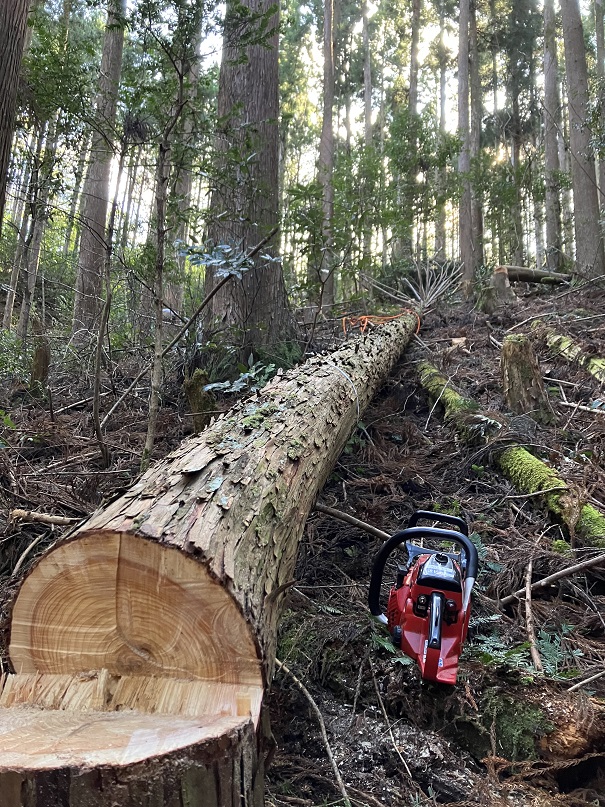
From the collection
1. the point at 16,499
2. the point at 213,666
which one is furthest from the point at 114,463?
the point at 213,666

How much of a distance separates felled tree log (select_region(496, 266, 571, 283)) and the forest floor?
192 inches

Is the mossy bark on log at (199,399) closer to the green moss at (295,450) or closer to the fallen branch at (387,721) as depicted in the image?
the green moss at (295,450)

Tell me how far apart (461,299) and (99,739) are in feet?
35.4

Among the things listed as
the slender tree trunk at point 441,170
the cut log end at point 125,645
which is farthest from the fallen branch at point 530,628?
the slender tree trunk at point 441,170

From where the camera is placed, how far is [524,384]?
15.5 feet

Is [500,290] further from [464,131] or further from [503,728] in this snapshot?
[503,728]

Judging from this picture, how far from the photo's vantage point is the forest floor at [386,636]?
5.94 ft

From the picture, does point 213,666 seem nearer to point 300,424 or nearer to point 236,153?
point 300,424

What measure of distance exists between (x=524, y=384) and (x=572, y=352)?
4.95 ft

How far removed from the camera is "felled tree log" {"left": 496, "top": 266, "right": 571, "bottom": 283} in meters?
9.78

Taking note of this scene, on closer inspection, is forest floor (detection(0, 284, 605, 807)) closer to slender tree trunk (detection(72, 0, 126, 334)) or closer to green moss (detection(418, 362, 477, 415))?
green moss (detection(418, 362, 477, 415))

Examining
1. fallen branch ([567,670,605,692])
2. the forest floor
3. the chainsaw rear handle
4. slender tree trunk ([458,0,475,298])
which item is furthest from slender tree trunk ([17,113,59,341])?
slender tree trunk ([458,0,475,298])

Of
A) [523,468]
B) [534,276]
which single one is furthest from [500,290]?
[523,468]

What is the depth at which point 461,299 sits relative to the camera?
10.8 m
